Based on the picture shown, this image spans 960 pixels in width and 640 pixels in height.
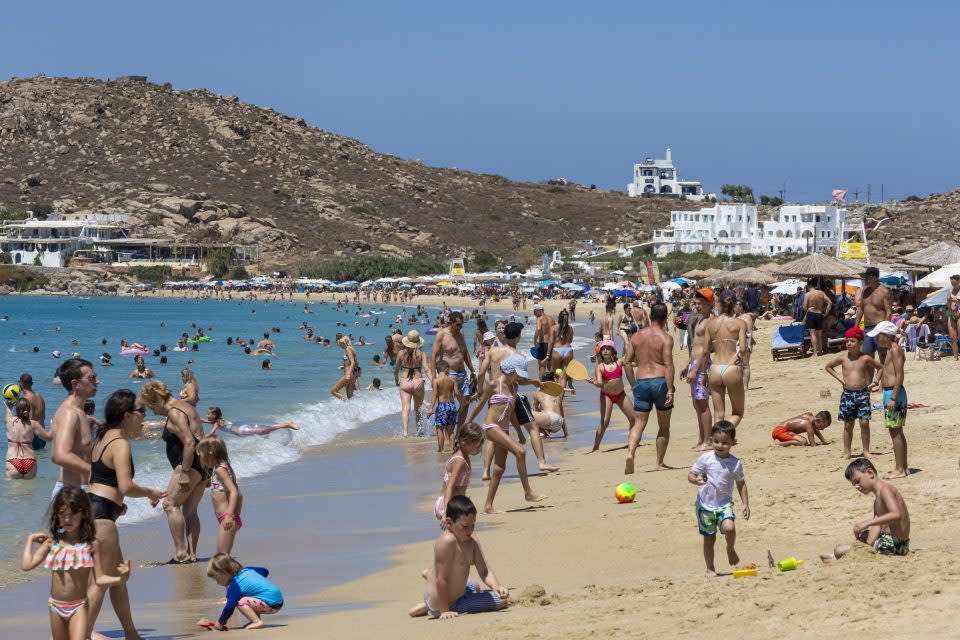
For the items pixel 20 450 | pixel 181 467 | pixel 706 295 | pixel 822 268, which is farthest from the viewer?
pixel 822 268

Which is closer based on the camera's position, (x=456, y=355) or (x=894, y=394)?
(x=894, y=394)

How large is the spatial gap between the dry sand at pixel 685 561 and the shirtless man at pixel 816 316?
8110 millimetres

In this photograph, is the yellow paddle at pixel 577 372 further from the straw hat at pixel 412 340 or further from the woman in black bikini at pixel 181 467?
the woman in black bikini at pixel 181 467

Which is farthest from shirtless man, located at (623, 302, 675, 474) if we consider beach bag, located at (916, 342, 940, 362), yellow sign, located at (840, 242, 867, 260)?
yellow sign, located at (840, 242, 867, 260)

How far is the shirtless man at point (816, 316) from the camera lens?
20.1 metres

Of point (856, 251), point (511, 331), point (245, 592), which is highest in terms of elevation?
point (856, 251)

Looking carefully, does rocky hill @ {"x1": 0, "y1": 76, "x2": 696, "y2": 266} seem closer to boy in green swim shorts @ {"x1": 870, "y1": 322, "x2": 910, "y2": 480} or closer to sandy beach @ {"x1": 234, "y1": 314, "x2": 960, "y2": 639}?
sandy beach @ {"x1": 234, "y1": 314, "x2": 960, "y2": 639}

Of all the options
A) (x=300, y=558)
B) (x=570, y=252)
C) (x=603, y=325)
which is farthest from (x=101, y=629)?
(x=570, y=252)

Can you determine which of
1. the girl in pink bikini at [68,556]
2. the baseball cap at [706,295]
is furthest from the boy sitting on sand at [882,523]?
the baseball cap at [706,295]

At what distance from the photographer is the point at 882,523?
6.23 m

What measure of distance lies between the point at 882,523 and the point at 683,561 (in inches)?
49.1

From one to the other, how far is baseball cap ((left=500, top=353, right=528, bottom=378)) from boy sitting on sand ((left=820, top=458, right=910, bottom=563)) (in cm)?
351

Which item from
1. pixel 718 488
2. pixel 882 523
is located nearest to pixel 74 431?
pixel 718 488

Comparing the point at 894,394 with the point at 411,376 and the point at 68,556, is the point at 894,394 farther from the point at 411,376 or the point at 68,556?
the point at 411,376
